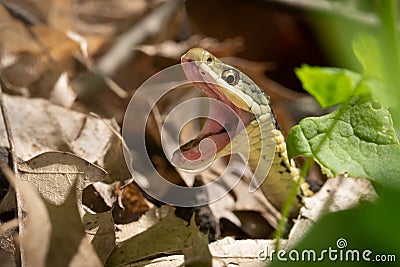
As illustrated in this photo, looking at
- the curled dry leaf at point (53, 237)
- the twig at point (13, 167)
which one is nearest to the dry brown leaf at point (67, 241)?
the curled dry leaf at point (53, 237)

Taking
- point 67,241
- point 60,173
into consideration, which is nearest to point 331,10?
point 60,173

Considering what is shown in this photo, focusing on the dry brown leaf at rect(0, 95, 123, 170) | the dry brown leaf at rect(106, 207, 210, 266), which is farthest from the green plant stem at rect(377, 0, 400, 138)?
the dry brown leaf at rect(0, 95, 123, 170)

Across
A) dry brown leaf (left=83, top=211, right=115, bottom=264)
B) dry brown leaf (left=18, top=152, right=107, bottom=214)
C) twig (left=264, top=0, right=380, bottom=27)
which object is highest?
twig (left=264, top=0, right=380, bottom=27)

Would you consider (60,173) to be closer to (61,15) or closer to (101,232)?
(101,232)

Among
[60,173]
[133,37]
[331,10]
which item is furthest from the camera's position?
[331,10]

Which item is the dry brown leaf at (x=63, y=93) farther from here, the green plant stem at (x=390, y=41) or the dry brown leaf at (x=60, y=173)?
the green plant stem at (x=390, y=41)

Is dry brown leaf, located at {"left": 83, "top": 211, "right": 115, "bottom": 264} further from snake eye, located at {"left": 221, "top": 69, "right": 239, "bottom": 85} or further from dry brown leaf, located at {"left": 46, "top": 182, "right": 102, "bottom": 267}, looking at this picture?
snake eye, located at {"left": 221, "top": 69, "right": 239, "bottom": 85}
